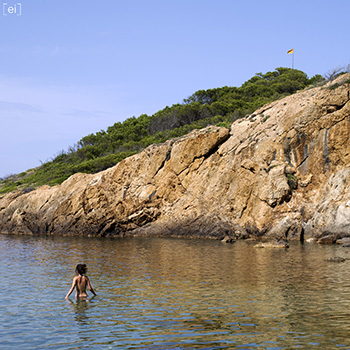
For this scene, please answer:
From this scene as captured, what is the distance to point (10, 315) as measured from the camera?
16344mm

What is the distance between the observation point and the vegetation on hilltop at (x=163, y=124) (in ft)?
266

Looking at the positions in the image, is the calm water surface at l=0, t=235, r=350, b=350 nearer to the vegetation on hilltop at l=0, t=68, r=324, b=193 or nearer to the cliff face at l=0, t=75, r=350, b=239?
the cliff face at l=0, t=75, r=350, b=239

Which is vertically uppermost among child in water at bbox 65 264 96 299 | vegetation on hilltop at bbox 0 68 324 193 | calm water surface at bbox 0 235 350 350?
vegetation on hilltop at bbox 0 68 324 193

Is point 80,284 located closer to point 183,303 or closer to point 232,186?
point 183,303

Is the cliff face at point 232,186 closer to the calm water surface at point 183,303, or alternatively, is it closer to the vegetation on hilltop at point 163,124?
the calm water surface at point 183,303

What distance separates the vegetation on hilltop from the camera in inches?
3194

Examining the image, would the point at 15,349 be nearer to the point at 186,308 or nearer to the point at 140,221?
the point at 186,308

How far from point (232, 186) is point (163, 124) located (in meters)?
42.9

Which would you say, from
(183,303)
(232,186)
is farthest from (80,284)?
(232,186)

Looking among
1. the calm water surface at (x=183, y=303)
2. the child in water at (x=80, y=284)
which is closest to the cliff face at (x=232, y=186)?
the calm water surface at (x=183, y=303)

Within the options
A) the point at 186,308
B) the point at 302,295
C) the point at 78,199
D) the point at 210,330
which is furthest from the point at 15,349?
the point at 78,199

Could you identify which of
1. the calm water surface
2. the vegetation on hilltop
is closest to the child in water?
the calm water surface

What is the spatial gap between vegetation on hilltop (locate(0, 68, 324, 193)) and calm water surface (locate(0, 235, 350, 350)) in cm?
4885

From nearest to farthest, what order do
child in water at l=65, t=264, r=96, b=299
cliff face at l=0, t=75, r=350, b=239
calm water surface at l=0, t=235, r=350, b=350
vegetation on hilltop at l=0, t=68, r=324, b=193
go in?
calm water surface at l=0, t=235, r=350, b=350 → child in water at l=65, t=264, r=96, b=299 → cliff face at l=0, t=75, r=350, b=239 → vegetation on hilltop at l=0, t=68, r=324, b=193
